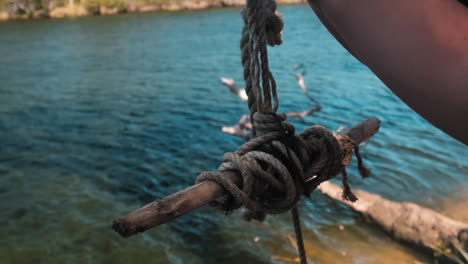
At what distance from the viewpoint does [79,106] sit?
1080 centimetres

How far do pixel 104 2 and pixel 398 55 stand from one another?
48041 millimetres

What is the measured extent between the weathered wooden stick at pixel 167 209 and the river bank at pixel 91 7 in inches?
1694

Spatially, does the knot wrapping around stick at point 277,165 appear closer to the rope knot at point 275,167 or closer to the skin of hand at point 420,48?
the rope knot at point 275,167

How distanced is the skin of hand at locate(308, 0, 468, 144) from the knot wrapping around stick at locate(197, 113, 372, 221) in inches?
17.9

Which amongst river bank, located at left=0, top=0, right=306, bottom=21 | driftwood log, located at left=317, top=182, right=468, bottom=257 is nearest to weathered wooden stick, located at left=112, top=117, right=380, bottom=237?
driftwood log, located at left=317, top=182, right=468, bottom=257

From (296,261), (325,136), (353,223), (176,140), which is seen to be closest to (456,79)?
(325,136)

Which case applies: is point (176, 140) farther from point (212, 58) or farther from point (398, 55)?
point (212, 58)

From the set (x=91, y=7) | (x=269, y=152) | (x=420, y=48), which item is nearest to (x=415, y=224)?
(x=269, y=152)

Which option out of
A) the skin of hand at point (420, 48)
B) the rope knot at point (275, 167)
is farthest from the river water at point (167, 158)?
the skin of hand at point (420, 48)

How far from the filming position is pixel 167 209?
917mm

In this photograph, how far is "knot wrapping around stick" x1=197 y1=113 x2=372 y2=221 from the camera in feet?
3.72

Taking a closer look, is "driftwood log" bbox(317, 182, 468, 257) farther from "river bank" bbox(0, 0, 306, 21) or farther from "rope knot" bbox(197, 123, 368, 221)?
"river bank" bbox(0, 0, 306, 21)

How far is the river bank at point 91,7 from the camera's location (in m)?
39.8

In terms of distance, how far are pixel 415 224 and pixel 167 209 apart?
465 cm
